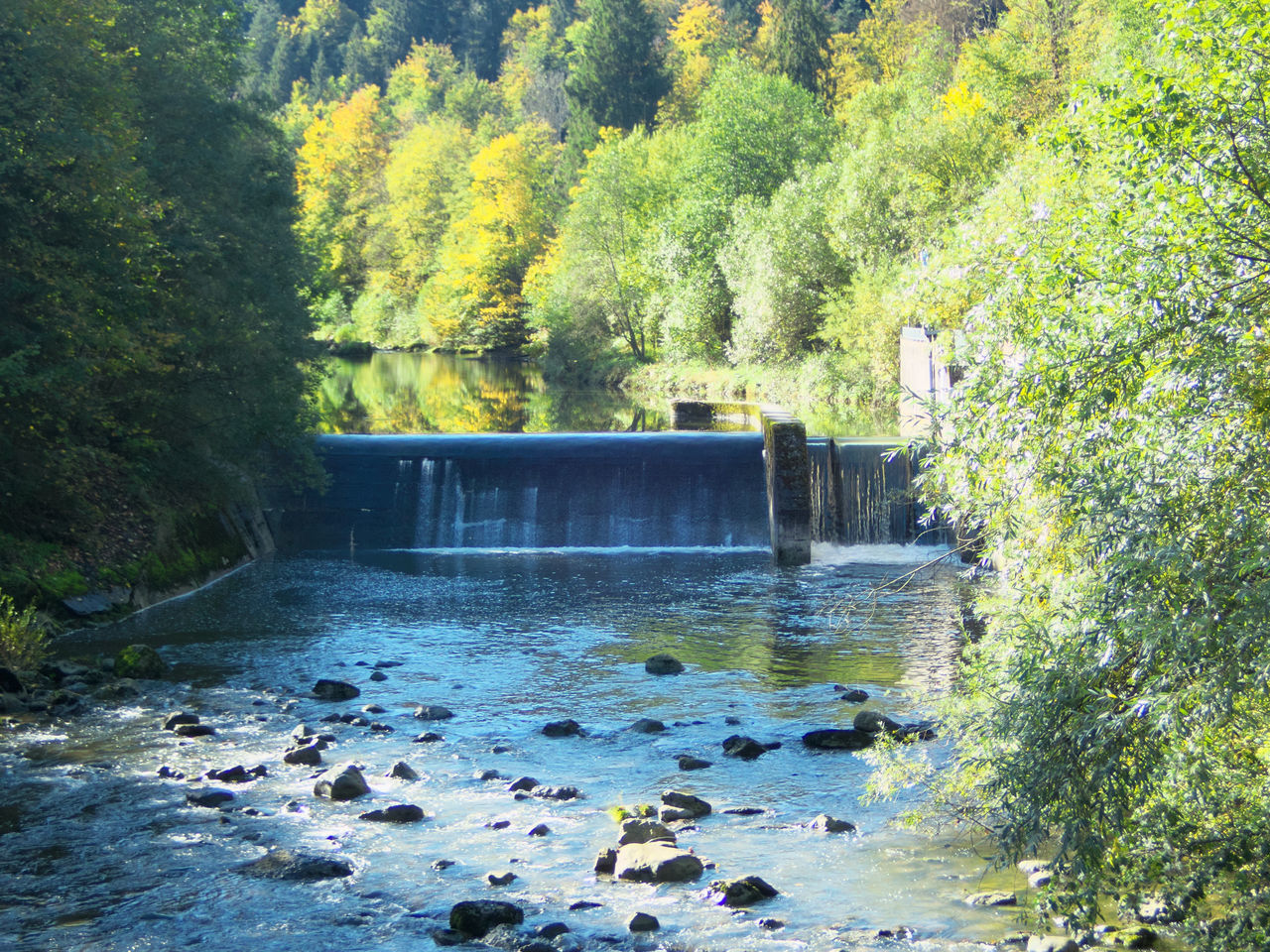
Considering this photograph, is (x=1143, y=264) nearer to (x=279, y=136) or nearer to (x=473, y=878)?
(x=473, y=878)

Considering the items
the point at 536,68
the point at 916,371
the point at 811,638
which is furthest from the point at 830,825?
the point at 536,68

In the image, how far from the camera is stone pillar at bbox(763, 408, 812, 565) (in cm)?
2008

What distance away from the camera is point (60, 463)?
1428 centimetres

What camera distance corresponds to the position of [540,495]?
22.7 meters

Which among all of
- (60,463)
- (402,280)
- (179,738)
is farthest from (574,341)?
(179,738)

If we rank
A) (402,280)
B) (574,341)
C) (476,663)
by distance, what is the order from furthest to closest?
1. (402,280)
2. (574,341)
3. (476,663)

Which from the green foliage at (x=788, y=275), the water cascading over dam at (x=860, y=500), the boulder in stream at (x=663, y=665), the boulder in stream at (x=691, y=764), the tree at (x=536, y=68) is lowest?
the boulder in stream at (x=691, y=764)

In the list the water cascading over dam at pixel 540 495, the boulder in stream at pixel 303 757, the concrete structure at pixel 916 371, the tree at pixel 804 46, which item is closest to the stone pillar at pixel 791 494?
the water cascading over dam at pixel 540 495

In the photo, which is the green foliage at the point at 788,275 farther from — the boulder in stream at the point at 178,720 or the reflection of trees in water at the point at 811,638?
the boulder in stream at the point at 178,720

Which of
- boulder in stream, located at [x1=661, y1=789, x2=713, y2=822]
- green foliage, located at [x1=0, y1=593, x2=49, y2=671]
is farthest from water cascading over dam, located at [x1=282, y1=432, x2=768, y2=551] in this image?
boulder in stream, located at [x1=661, y1=789, x2=713, y2=822]

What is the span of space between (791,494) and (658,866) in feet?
42.1

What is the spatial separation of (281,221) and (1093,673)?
63.4 ft

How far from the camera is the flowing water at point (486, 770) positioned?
7.27m

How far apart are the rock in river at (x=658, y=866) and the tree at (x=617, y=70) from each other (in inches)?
2613
